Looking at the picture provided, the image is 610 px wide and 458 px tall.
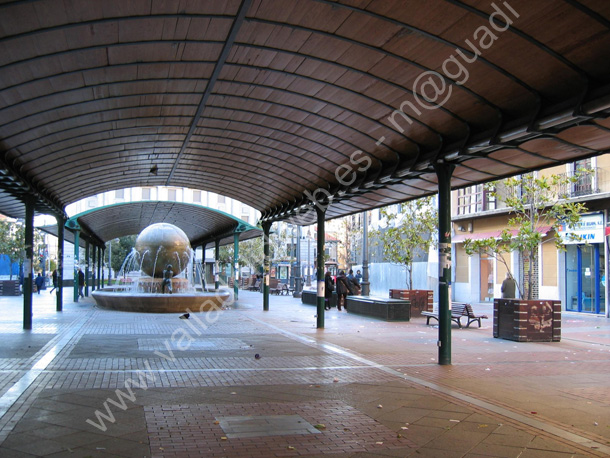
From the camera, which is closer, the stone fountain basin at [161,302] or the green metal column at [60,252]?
the green metal column at [60,252]

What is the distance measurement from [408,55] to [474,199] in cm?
2556

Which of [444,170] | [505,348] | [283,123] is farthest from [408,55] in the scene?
[505,348]

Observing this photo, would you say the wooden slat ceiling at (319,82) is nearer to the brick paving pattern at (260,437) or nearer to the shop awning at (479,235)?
the brick paving pattern at (260,437)

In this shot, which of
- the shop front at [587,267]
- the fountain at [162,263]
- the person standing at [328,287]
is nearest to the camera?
the person standing at [328,287]

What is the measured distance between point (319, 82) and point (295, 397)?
16.6 ft

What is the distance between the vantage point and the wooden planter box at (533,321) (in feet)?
46.4

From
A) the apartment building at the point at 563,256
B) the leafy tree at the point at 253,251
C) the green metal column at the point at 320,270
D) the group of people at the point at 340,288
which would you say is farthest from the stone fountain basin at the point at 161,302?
the leafy tree at the point at 253,251

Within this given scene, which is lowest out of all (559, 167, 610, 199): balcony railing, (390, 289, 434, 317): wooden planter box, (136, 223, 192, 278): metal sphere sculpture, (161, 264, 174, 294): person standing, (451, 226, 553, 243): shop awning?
(390, 289, 434, 317): wooden planter box

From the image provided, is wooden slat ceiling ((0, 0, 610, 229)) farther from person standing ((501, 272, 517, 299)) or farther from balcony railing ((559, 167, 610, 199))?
balcony railing ((559, 167, 610, 199))

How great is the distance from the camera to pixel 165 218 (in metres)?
37.6

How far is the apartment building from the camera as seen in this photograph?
77.5 feet

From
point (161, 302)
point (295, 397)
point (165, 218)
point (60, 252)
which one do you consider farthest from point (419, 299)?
point (165, 218)

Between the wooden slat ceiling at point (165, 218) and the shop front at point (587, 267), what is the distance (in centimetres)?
1584

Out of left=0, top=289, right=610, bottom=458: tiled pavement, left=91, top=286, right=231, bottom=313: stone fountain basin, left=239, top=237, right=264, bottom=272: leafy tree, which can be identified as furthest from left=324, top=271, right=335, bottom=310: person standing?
left=239, top=237, right=264, bottom=272: leafy tree
